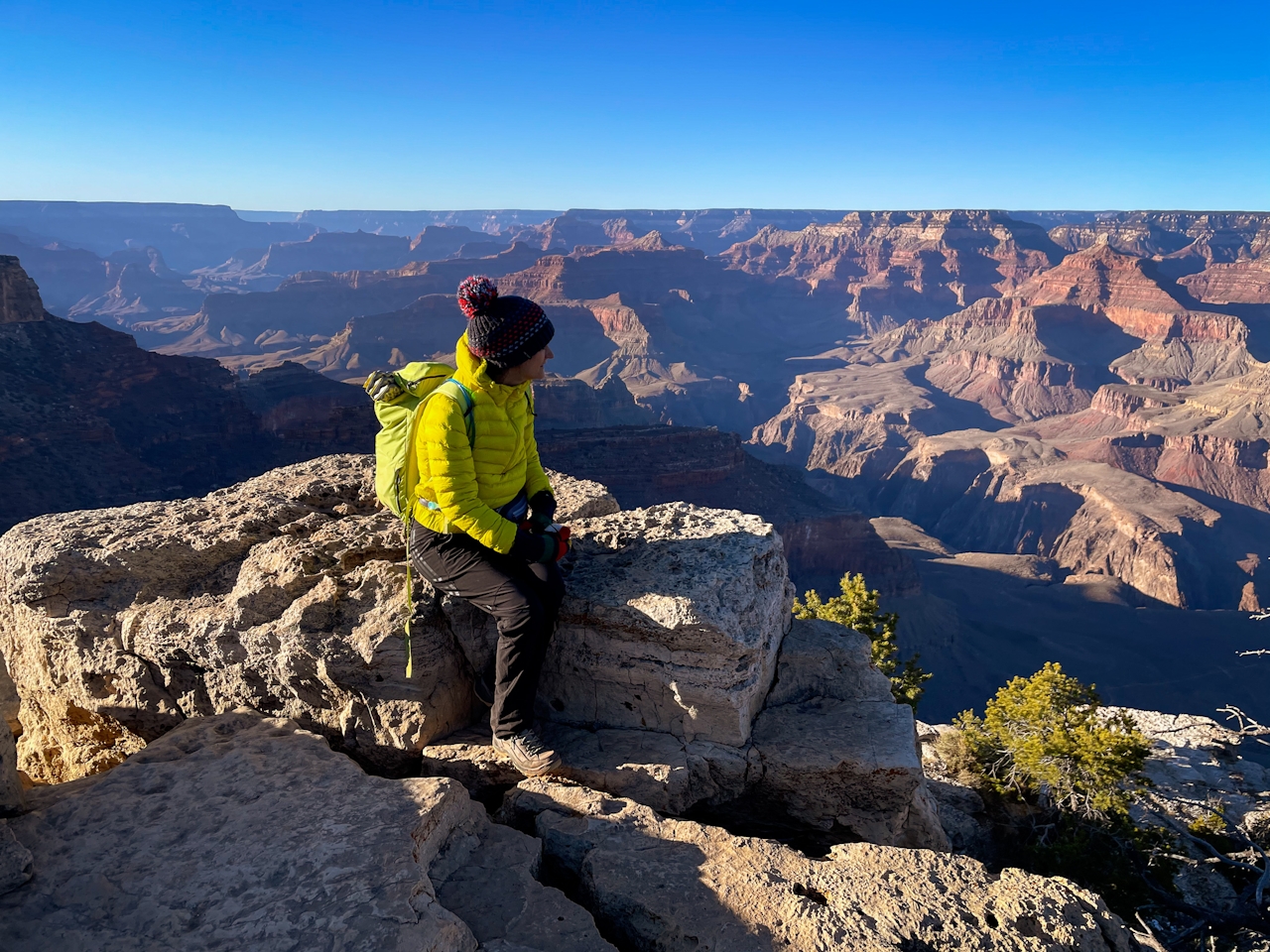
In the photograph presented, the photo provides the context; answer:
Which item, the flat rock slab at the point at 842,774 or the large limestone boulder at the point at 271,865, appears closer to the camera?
the large limestone boulder at the point at 271,865

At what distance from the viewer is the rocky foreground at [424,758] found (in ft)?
11.1

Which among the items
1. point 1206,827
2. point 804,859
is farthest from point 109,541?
point 1206,827

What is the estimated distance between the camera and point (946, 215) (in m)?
176

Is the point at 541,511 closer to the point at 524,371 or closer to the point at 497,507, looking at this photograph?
the point at 497,507

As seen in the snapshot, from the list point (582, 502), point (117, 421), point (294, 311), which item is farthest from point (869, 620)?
point (294, 311)

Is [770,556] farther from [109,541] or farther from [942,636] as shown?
[942,636]

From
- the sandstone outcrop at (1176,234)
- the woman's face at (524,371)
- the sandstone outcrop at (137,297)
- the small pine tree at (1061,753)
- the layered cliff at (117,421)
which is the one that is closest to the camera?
the woman's face at (524,371)

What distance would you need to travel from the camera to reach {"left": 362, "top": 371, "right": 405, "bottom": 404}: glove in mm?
4816

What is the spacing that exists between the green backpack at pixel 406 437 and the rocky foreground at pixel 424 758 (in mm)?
864

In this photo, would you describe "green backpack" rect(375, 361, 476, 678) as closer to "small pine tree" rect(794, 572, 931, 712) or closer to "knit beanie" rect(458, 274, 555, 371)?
"knit beanie" rect(458, 274, 555, 371)

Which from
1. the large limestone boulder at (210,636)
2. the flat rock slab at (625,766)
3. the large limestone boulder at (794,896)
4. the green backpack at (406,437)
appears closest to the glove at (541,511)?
the green backpack at (406,437)

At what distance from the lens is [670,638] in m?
5.16

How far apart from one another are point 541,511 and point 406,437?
113 cm

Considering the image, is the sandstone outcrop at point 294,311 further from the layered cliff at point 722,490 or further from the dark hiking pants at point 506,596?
the dark hiking pants at point 506,596
